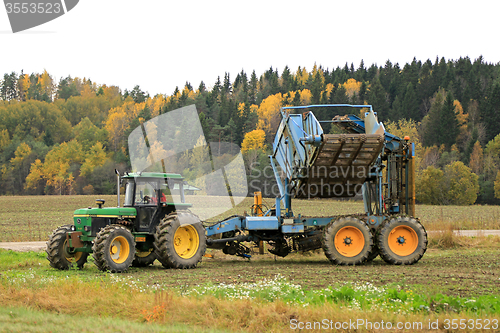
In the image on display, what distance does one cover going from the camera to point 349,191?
603 inches

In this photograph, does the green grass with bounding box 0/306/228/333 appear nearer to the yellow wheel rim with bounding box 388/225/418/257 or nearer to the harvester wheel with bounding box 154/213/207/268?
the harvester wheel with bounding box 154/213/207/268

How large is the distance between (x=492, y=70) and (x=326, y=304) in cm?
13777

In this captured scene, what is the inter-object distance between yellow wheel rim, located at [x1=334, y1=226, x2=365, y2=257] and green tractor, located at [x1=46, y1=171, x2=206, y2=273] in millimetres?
4035

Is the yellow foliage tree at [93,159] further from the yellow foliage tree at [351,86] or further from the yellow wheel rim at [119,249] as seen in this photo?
the yellow wheel rim at [119,249]

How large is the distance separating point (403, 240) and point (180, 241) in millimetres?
6628

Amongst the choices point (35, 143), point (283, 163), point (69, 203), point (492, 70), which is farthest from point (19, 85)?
point (283, 163)

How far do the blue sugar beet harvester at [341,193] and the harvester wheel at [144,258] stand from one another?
1.89m

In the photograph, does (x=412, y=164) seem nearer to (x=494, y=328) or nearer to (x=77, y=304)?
(x=494, y=328)

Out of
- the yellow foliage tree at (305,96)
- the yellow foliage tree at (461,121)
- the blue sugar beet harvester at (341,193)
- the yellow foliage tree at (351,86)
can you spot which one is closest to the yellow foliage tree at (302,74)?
the yellow foliage tree at (351,86)

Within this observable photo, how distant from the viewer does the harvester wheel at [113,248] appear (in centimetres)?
1216

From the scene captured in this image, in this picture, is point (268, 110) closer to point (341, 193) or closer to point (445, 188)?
point (445, 188)

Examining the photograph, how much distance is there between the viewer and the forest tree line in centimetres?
7856

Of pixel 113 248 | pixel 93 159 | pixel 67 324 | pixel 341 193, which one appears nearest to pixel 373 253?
pixel 341 193

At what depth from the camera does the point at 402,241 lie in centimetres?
1393
